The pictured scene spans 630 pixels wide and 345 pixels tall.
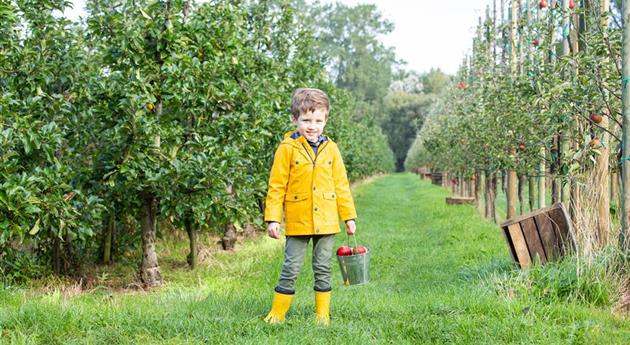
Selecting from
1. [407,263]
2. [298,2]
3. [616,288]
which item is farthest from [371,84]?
[616,288]

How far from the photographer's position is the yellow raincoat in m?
4.73

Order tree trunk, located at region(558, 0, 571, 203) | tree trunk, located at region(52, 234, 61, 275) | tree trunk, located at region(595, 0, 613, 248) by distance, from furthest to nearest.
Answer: tree trunk, located at region(52, 234, 61, 275)
tree trunk, located at region(558, 0, 571, 203)
tree trunk, located at region(595, 0, 613, 248)

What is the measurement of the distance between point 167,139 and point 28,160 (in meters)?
1.44

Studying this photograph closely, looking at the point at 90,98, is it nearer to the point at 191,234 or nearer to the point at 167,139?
the point at 167,139

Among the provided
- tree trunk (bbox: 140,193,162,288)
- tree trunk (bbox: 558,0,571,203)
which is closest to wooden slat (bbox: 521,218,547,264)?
tree trunk (bbox: 558,0,571,203)

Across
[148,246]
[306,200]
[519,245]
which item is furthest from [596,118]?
[148,246]

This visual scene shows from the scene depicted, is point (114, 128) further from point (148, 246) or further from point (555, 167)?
point (555, 167)

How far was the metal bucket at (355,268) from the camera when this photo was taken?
4922mm

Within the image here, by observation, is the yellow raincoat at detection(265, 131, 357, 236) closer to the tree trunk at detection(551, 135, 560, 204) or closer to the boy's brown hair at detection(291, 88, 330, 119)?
the boy's brown hair at detection(291, 88, 330, 119)

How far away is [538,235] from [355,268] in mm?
2320

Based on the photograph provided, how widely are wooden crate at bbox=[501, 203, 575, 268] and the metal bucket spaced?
2.00m

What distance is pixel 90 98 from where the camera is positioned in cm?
700

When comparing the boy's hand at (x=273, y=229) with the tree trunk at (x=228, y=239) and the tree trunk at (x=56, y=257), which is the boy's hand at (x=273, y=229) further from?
the tree trunk at (x=228, y=239)

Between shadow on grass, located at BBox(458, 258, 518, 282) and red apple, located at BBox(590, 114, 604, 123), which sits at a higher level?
red apple, located at BBox(590, 114, 604, 123)
